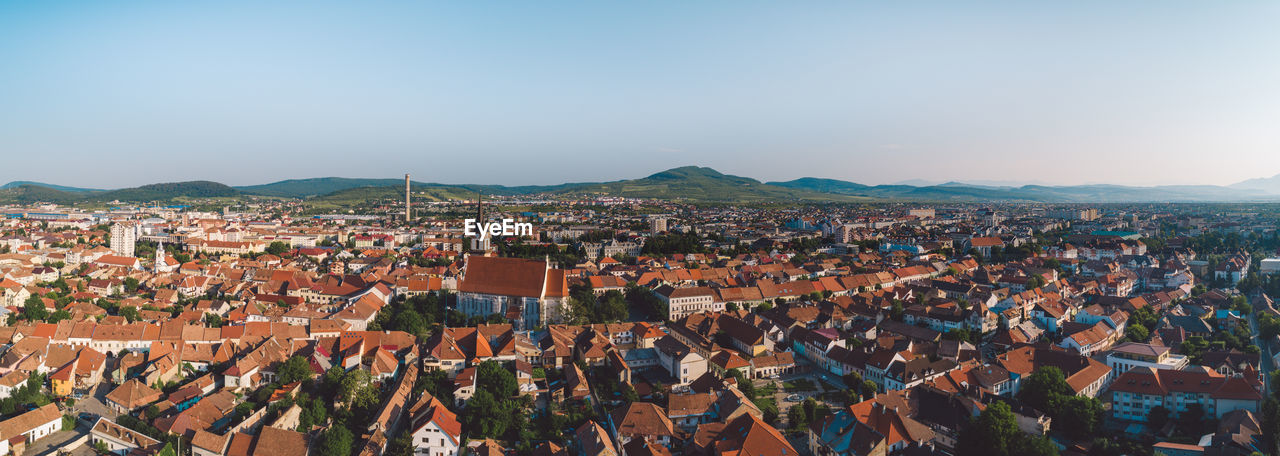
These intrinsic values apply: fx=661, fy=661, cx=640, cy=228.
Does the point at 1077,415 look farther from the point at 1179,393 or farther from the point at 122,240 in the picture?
the point at 122,240

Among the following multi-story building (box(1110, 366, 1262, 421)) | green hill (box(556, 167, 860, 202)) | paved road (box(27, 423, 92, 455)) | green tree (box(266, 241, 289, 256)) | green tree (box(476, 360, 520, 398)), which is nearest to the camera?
paved road (box(27, 423, 92, 455))

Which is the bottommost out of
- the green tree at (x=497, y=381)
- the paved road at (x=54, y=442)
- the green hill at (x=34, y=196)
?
the paved road at (x=54, y=442)

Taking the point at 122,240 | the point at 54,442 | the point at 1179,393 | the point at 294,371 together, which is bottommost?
the point at 54,442

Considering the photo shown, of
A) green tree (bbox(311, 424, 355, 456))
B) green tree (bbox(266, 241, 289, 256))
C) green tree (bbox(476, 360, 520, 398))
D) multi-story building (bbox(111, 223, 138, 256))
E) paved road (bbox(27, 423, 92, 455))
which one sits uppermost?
multi-story building (bbox(111, 223, 138, 256))

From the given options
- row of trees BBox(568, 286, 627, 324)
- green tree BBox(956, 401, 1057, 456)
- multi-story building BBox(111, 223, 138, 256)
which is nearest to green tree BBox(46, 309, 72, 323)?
row of trees BBox(568, 286, 627, 324)

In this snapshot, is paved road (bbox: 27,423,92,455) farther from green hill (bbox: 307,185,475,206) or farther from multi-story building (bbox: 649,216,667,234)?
green hill (bbox: 307,185,475,206)

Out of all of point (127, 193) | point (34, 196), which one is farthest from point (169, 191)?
point (34, 196)

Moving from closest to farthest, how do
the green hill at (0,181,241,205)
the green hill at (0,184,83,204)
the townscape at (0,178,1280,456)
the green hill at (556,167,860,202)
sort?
the townscape at (0,178,1280,456), the green hill at (0,184,83,204), the green hill at (0,181,241,205), the green hill at (556,167,860,202)

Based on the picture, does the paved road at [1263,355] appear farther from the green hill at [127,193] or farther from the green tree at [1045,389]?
the green hill at [127,193]

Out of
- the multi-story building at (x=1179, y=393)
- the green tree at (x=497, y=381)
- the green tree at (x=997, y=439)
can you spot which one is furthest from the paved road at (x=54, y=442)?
the multi-story building at (x=1179, y=393)
